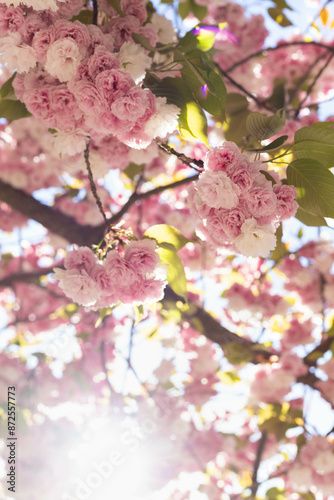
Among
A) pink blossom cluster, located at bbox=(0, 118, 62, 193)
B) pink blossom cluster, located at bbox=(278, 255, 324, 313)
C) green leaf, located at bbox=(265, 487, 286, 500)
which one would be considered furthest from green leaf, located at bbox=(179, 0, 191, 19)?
green leaf, located at bbox=(265, 487, 286, 500)

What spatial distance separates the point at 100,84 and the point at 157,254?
1.17 feet

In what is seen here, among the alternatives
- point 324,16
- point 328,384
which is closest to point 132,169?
point 324,16

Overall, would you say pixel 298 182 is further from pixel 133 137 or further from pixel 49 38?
pixel 49 38

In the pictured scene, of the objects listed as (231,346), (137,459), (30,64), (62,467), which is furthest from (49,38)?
(62,467)

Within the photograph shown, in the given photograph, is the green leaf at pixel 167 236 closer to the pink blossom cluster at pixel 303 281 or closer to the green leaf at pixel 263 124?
the green leaf at pixel 263 124

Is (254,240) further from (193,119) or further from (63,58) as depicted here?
(63,58)

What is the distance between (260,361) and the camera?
2184 mm

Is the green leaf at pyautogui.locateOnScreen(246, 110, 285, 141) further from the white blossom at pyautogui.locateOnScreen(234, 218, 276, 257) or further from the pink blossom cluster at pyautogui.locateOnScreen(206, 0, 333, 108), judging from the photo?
the pink blossom cluster at pyautogui.locateOnScreen(206, 0, 333, 108)

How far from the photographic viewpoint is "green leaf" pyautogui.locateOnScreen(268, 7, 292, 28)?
5.73 ft

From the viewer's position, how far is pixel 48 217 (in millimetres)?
1890

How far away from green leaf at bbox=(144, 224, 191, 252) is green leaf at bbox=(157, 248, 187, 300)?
0.02 meters

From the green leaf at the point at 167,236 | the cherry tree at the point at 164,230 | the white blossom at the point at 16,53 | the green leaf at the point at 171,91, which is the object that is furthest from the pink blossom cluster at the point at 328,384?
the white blossom at the point at 16,53

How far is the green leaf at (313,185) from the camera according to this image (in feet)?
2.53

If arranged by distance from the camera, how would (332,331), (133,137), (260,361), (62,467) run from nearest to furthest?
(133,137) < (332,331) < (260,361) < (62,467)
